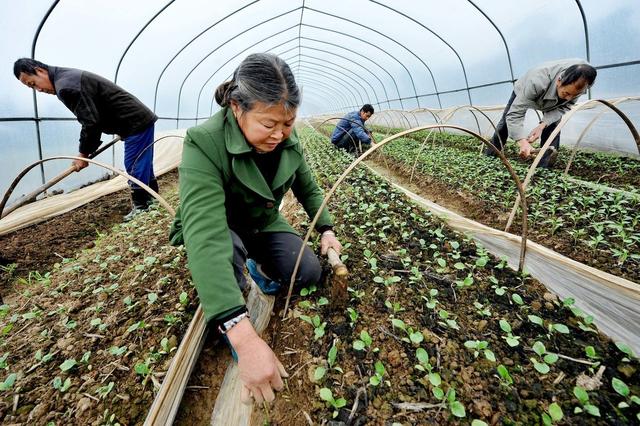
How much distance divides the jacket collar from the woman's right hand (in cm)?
73

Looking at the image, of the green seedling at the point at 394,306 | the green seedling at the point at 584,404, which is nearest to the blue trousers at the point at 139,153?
the green seedling at the point at 394,306

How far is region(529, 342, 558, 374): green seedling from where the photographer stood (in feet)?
4.71

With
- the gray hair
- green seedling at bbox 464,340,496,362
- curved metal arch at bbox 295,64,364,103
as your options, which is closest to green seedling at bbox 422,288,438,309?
green seedling at bbox 464,340,496,362

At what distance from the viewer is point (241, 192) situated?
5.25ft

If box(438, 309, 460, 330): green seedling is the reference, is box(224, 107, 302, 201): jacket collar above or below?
above

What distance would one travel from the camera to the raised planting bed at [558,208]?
226 centimetres

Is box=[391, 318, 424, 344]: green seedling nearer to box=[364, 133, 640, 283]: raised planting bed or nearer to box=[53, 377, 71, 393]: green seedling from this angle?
box=[364, 133, 640, 283]: raised planting bed

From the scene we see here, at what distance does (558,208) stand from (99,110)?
5.19 meters

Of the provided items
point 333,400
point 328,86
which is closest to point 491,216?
point 333,400

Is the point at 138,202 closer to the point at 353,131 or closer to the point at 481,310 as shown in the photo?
the point at 481,310

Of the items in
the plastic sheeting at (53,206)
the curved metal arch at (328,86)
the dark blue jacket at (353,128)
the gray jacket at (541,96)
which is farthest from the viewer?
the curved metal arch at (328,86)

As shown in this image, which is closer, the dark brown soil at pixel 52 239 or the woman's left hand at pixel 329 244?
the woman's left hand at pixel 329 244

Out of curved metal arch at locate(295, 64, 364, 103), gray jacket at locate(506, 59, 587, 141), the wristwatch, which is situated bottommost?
the wristwatch

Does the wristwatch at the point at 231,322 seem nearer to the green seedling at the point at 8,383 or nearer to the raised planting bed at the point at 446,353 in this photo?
the raised planting bed at the point at 446,353
